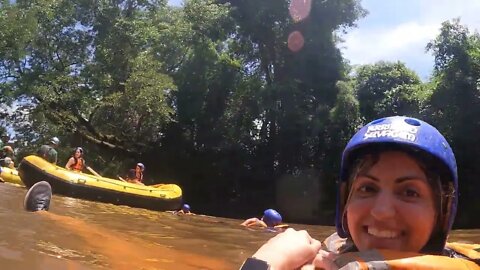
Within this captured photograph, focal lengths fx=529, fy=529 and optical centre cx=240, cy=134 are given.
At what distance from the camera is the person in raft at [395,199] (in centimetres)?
163

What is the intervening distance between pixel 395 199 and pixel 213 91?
2033 cm

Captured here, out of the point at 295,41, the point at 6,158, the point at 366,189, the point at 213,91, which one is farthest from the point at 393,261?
the point at 295,41

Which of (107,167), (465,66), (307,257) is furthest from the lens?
(107,167)

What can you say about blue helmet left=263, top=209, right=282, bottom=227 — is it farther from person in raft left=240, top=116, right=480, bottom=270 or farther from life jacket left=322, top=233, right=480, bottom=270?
life jacket left=322, top=233, right=480, bottom=270

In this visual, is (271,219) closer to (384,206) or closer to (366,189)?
(366,189)

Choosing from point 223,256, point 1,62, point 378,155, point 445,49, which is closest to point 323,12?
point 445,49

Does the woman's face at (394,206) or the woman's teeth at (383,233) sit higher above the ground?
the woman's face at (394,206)

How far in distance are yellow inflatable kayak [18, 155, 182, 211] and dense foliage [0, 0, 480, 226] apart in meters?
8.56

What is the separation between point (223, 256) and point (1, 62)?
18012mm

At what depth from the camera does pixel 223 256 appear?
4.53 m

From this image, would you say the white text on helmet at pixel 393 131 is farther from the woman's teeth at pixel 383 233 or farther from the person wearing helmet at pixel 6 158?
the person wearing helmet at pixel 6 158

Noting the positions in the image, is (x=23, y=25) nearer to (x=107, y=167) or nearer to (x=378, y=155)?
(x=107, y=167)

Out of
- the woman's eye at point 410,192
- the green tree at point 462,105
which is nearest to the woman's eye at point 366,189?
the woman's eye at point 410,192

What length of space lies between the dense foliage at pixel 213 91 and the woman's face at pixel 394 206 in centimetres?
1801
